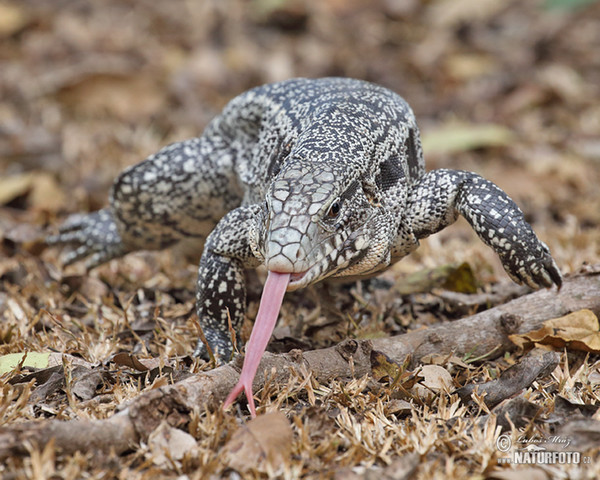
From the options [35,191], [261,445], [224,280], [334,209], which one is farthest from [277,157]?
[35,191]

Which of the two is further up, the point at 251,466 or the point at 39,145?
the point at 39,145

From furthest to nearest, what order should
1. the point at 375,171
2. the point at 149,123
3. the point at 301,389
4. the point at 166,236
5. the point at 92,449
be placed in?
the point at 149,123 < the point at 166,236 < the point at 375,171 < the point at 301,389 < the point at 92,449

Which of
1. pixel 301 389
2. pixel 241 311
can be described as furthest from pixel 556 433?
pixel 241 311

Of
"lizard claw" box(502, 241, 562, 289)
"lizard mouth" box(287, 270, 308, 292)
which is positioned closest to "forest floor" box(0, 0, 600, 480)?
"lizard claw" box(502, 241, 562, 289)

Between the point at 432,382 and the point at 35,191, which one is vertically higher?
the point at 35,191

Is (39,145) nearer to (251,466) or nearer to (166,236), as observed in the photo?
(166,236)

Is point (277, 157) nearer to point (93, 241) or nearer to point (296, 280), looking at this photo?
point (296, 280)
